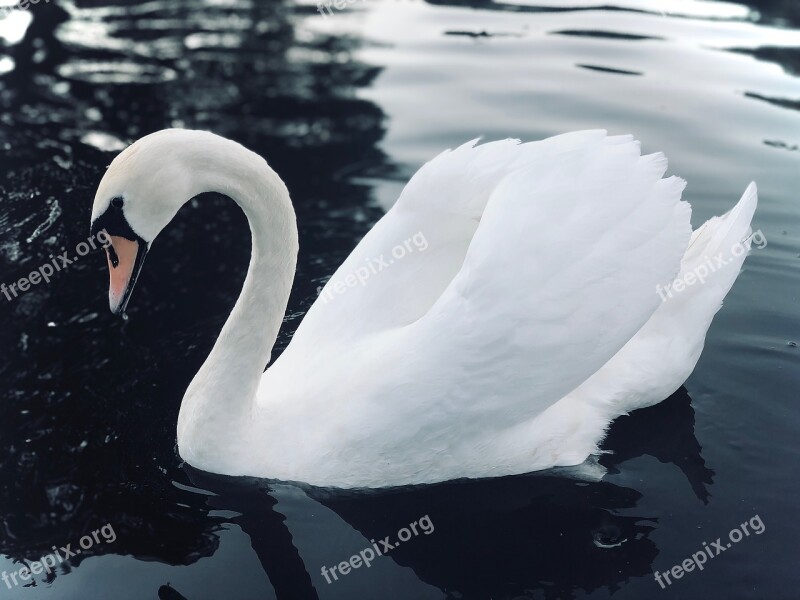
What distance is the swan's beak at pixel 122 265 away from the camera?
479 centimetres

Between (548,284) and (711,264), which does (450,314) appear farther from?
(711,264)

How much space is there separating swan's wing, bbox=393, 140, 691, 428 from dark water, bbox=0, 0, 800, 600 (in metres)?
0.72

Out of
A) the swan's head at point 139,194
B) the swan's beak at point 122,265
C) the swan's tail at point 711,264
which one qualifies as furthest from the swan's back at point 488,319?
the swan's head at point 139,194

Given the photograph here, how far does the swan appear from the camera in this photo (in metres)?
4.89

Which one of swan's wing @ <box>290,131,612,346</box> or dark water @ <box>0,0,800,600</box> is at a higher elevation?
swan's wing @ <box>290,131,612,346</box>

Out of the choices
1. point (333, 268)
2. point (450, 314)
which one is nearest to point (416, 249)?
point (450, 314)

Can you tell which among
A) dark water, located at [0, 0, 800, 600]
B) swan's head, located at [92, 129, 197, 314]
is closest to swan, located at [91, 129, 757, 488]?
swan's head, located at [92, 129, 197, 314]

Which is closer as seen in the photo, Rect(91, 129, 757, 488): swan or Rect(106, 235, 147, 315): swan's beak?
Rect(106, 235, 147, 315): swan's beak

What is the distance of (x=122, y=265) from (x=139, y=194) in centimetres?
45

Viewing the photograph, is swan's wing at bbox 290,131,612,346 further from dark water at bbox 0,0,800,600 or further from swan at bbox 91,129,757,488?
dark water at bbox 0,0,800,600

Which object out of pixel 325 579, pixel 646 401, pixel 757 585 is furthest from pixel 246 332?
pixel 757 585

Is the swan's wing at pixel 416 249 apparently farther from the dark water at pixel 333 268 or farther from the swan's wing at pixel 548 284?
the dark water at pixel 333 268

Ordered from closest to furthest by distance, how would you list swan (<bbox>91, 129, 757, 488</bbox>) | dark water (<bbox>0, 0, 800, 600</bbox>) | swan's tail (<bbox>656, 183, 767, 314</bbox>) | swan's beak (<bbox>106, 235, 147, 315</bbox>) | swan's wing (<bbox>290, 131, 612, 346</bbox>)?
1. swan's beak (<bbox>106, 235, 147, 315</bbox>)
2. swan (<bbox>91, 129, 757, 488</bbox>)
3. dark water (<bbox>0, 0, 800, 600</bbox>)
4. swan's wing (<bbox>290, 131, 612, 346</bbox>)
5. swan's tail (<bbox>656, 183, 767, 314</bbox>)

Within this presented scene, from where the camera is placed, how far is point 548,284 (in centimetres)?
503
